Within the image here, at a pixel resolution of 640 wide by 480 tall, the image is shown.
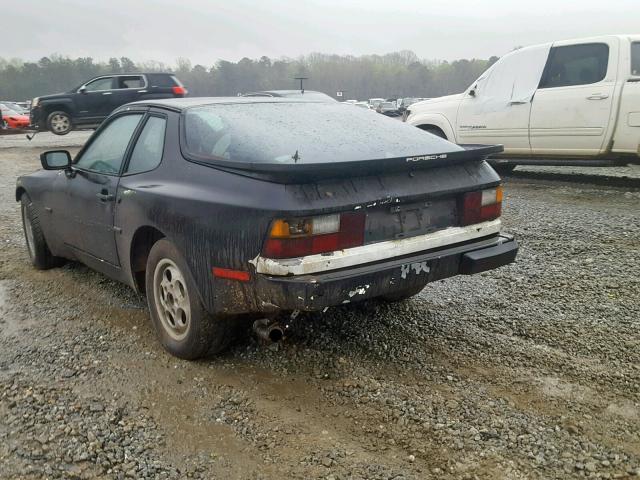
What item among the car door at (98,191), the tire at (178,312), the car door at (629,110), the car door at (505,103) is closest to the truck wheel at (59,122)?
the car door at (505,103)

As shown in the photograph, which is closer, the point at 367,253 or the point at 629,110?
the point at 367,253

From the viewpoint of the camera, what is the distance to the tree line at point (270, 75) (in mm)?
64500

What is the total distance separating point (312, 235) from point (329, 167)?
12.6 inches

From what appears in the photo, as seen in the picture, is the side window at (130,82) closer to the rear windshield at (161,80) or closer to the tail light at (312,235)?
the rear windshield at (161,80)

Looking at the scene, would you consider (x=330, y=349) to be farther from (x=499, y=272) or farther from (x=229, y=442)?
(x=499, y=272)

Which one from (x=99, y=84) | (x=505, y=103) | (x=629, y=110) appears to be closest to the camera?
(x=629, y=110)

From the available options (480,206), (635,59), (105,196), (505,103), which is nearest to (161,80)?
(505,103)

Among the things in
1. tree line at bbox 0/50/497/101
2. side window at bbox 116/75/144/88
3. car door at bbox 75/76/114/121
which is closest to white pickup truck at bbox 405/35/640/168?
side window at bbox 116/75/144/88

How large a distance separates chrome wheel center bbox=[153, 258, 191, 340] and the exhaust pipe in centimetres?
40

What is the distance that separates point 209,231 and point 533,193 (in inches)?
239

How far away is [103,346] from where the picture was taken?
3.39 meters

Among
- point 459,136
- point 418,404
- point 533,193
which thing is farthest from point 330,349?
point 459,136

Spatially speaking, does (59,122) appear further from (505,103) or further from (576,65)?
(576,65)

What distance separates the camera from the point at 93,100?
16797mm
